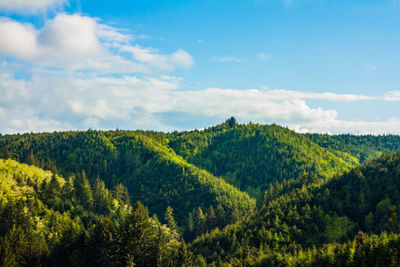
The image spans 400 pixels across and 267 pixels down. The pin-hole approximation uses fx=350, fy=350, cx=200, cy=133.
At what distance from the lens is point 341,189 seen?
598 feet

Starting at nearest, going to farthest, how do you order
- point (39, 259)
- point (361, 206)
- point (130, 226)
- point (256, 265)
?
point (39, 259) < point (130, 226) < point (256, 265) < point (361, 206)

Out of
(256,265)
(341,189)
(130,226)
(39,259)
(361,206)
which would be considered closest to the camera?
(39,259)

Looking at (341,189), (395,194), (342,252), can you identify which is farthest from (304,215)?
(342,252)

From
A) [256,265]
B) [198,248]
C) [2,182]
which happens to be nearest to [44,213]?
[2,182]

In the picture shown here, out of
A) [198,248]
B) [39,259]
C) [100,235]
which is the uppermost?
[100,235]

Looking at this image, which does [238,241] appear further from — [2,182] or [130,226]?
[2,182]

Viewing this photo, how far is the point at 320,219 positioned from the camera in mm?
169250

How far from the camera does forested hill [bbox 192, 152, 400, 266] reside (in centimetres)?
15225

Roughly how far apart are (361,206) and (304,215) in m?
27.7

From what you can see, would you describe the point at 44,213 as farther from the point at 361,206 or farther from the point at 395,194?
the point at 395,194

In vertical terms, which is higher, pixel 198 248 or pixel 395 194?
pixel 395 194

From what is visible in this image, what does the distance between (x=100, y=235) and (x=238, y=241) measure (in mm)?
71533

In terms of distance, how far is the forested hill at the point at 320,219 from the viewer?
152 metres

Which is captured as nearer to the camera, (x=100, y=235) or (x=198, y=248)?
(x=100, y=235)
